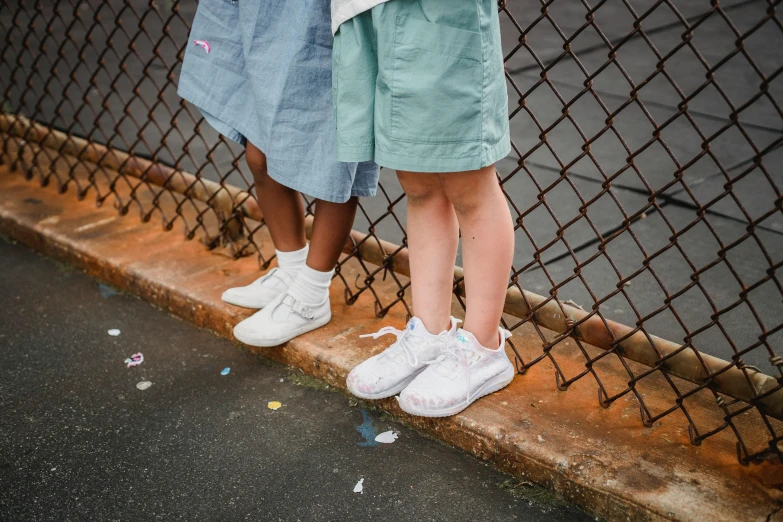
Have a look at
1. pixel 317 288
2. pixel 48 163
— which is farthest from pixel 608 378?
pixel 48 163

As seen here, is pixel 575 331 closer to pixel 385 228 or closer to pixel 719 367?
pixel 719 367

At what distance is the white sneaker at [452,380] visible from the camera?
194 cm

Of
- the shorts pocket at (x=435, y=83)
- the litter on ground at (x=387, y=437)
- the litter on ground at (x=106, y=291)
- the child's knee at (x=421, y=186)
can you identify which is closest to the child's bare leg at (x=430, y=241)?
the child's knee at (x=421, y=186)

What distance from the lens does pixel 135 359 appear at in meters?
2.39

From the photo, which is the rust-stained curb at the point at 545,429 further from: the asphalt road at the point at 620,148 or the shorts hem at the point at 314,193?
the shorts hem at the point at 314,193

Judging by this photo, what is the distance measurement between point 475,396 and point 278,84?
950 millimetres

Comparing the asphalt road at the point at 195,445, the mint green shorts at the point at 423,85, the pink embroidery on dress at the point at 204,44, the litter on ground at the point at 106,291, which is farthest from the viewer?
the litter on ground at the point at 106,291

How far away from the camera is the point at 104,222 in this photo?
3.09 meters

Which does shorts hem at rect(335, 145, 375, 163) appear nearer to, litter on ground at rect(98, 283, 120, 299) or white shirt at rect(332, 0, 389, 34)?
white shirt at rect(332, 0, 389, 34)

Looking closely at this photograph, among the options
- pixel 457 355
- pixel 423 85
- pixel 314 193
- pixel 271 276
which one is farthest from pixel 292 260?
pixel 423 85

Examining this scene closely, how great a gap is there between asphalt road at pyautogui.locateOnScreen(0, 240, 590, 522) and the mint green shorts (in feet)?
2.58

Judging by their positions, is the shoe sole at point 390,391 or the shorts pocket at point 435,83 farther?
the shoe sole at point 390,391

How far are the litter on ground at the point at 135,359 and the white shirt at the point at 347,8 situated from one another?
4.15ft

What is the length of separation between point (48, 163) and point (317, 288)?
200cm
